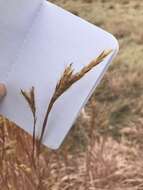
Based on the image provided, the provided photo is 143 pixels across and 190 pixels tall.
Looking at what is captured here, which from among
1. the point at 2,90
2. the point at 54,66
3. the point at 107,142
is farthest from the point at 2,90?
the point at 107,142

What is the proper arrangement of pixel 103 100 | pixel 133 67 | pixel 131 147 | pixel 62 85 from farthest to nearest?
pixel 133 67 → pixel 103 100 → pixel 131 147 → pixel 62 85

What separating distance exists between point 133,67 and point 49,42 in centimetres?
138

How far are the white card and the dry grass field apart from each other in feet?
0.43

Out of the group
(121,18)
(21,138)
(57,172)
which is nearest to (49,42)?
(21,138)

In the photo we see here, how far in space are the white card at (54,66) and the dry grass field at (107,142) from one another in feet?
0.43

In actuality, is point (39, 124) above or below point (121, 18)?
above

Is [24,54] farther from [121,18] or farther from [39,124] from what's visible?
[121,18]

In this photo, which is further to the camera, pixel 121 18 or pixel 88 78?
pixel 121 18

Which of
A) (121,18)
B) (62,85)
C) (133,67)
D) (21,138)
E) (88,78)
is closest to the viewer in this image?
(62,85)

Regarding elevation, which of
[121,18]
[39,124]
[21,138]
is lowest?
[121,18]

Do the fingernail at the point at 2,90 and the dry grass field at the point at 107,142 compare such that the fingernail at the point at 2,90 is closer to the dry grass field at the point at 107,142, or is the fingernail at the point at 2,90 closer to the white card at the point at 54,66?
the white card at the point at 54,66

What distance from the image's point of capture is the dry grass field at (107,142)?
1430 mm

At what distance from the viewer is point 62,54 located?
3.47 ft

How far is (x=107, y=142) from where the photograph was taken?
2.02m
